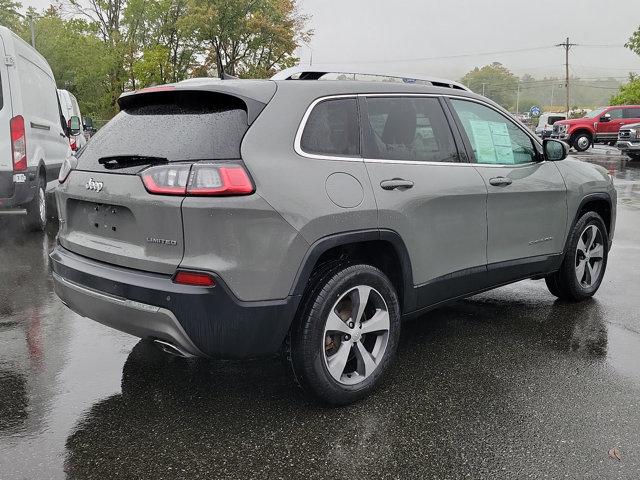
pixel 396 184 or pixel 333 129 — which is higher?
pixel 333 129

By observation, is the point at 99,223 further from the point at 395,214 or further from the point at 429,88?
the point at 429,88

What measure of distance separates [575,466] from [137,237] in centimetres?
227

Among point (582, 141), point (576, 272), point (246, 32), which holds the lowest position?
point (576, 272)

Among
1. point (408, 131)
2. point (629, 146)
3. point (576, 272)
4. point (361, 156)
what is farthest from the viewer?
point (629, 146)

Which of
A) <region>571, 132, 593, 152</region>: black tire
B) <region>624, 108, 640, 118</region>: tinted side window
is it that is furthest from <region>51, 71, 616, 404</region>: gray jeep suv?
<region>624, 108, 640, 118</region>: tinted side window

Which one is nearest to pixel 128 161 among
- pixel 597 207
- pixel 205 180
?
pixel 205 180

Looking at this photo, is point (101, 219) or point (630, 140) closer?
point (101, 219)

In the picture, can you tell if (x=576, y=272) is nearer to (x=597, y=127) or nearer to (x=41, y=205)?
(x=41, y=205)

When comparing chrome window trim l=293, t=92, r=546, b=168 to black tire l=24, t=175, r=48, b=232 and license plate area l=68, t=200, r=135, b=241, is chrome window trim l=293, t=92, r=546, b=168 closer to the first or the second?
license plate area l=68, t=200, r=135, b=241

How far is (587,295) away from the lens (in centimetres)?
541

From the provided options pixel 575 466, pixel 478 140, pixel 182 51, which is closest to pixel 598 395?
pixel 575 466

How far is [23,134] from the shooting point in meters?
7.61

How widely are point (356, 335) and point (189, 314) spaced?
0.95 metres

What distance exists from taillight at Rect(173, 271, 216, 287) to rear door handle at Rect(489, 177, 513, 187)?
2.15m
